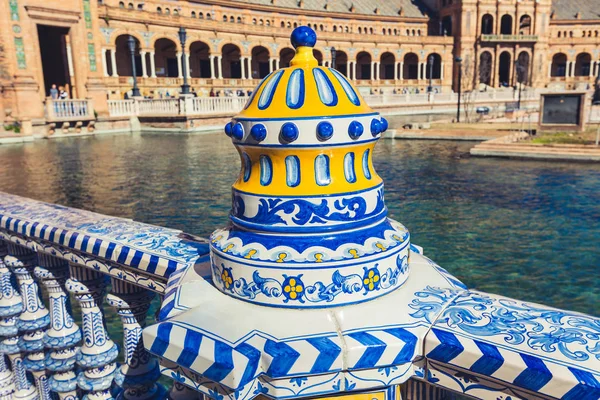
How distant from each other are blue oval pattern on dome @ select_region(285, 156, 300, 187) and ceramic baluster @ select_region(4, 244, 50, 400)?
213 cm

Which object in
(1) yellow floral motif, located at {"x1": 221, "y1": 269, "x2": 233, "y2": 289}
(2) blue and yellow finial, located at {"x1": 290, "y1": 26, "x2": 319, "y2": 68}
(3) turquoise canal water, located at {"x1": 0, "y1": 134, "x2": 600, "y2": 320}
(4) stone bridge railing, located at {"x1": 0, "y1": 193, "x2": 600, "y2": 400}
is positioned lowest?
(3) turquoise canal water, located at {"x1": 0, "y1": 134, "x2": 600, "y2": 320}

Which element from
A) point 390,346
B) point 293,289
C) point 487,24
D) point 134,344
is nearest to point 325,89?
point 293,289

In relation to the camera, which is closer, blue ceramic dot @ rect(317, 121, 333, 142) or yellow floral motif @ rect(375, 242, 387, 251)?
blue ceramic dot @ rect(317, 121, 333, 142)

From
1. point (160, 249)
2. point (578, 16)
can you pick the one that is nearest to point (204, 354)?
point (160, 249)

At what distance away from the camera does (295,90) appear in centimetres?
150

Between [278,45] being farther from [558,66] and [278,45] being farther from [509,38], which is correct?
[558,66]

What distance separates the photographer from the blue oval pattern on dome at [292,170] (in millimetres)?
1468

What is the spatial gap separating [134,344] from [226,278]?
116 centimetres

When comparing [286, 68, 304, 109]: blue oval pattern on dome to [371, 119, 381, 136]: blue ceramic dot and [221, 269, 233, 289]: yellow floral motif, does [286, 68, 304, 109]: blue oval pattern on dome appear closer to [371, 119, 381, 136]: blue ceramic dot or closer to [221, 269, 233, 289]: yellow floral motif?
[371, 119, 381, 136]: blue ceramic dot

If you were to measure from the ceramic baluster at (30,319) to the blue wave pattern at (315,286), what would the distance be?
6.57 ft

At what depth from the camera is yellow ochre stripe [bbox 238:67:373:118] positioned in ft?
4.75

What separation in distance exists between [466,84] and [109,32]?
39.6 metres

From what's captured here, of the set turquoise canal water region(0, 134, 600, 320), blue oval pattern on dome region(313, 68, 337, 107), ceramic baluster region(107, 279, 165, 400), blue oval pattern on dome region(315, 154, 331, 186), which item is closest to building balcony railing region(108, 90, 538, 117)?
turquoise canal water region(0, 134, 600, 320)

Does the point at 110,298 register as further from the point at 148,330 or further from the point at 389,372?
the point at 389,372
